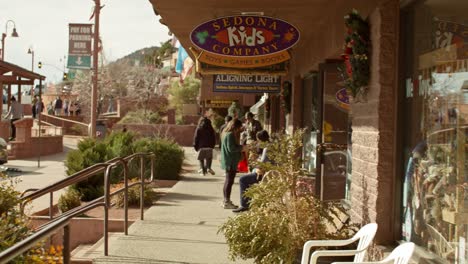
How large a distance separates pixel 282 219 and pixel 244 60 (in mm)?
3874

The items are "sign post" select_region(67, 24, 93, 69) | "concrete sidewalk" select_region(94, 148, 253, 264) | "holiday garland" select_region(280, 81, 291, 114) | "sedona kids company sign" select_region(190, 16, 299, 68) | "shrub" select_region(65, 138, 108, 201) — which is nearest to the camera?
"concrete sidewalk" select_region(94, 148, 253, 264)

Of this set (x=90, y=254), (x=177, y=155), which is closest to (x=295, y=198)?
(x=90, y=254)

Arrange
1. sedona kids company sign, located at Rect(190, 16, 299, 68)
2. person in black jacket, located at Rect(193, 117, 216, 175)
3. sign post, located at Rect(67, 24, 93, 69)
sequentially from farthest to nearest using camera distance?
1. sign post, located at Rect(67, 24, 93, 69)
2. person in black jacket, located at Rect(193, 117, 216, 175)
3. sedona kids company sign, located at Rect(190, 16, 299, 68)

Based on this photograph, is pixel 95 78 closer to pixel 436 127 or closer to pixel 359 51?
pixel 359 51

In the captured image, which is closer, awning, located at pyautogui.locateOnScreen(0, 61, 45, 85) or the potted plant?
the potted plant

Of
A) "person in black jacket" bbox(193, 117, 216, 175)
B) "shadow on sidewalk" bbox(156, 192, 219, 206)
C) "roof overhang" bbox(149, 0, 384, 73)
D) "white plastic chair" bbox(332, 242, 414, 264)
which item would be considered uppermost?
"roof overhang" bbox(149, 0, 384, 73)

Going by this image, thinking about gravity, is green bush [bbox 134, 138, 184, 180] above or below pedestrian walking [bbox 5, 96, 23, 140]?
below

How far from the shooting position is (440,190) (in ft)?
15.3

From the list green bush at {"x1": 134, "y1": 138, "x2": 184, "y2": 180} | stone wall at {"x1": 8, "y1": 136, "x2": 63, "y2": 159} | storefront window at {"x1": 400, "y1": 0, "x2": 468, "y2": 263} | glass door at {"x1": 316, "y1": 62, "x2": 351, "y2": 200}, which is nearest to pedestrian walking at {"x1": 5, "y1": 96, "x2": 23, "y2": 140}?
stone wall at {"x1": 8, "y1": 136, "x2": 63, "y2": 159}

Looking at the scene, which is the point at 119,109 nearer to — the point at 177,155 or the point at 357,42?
the point at 177,155

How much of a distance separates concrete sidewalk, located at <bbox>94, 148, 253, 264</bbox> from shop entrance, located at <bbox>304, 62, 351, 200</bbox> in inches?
65.2

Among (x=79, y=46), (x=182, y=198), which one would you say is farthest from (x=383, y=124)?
(x=79, y=46)

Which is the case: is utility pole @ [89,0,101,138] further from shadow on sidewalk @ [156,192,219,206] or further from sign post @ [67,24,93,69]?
shadow on sidewalk @ [156,192,219,206]

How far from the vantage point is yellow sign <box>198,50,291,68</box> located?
28.6 feet
